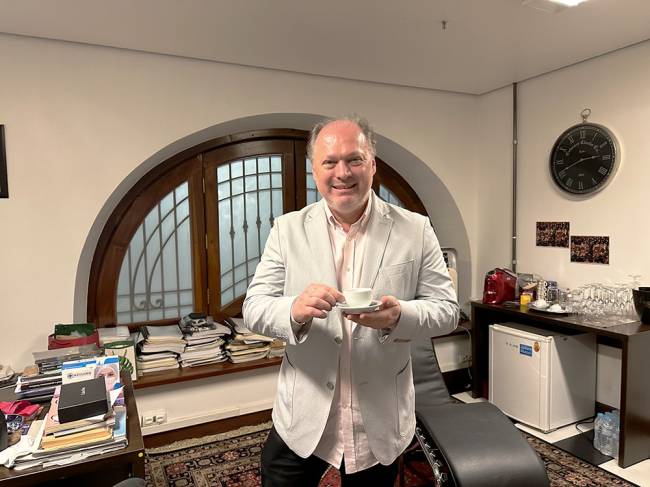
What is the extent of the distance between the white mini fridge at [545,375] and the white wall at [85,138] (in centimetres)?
161

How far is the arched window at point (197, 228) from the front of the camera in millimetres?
3094

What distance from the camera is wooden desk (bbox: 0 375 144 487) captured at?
118 cm

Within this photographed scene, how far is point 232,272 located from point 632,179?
8.82 feet

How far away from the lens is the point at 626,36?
260 cm

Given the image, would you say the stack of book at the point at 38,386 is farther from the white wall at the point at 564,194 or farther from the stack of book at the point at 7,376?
the white wall at the point at 564,194

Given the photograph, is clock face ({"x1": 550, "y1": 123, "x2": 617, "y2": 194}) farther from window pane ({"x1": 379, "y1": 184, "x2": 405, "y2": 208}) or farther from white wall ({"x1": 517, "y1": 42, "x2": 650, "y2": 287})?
window pane ({"x1": 379, "y1": 184, "x2": 405, "y2": 208})

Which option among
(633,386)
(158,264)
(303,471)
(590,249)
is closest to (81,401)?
(303,471)

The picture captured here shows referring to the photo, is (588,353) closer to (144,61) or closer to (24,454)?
(24,454)

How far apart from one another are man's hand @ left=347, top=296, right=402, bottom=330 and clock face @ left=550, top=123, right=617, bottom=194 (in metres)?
2.44

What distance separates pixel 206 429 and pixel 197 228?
4.35ft

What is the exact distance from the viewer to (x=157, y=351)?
113 inches

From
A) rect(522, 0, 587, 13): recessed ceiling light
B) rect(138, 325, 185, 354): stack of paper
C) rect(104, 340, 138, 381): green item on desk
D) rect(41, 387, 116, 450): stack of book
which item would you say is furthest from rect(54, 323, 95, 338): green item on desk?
rect(522, 0, 587, 13): recessed ceiling light

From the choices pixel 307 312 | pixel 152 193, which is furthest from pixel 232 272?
pixel 307 312

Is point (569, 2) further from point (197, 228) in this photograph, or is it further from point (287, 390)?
point (197, 228)
